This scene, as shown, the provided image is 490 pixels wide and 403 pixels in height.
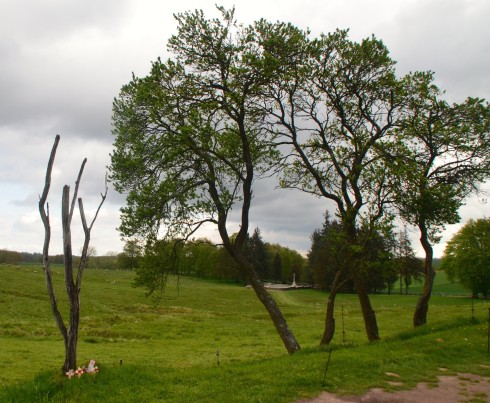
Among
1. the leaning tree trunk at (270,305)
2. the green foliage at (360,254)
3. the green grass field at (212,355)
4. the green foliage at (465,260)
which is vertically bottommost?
the green grass field at (212,355)

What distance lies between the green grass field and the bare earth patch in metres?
0.39

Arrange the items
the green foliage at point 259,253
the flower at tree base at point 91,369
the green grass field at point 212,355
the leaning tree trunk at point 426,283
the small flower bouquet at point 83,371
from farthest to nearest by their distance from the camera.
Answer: the green foliage at point 259,253 < the leaning tree trunk at point 426,283 < the flower at tree base at point 91,369 < the small flower bouquet at point 83,371 < the green grass field at point 212,355

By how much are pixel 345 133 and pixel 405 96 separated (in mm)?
3128

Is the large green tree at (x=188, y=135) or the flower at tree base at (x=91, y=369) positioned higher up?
the large green tree at (x=188, y=135)

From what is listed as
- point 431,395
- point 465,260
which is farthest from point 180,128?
point 465,260

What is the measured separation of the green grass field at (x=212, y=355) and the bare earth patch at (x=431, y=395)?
387mm

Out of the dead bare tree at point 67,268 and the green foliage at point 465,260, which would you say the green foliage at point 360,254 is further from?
the green foliage at point 465,260

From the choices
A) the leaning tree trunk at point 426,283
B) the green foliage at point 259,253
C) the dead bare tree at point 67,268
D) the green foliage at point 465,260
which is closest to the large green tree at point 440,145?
the leaning tree trunk at point 426,283

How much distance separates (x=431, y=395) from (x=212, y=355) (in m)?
17.2

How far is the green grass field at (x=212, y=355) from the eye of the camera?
390 inches

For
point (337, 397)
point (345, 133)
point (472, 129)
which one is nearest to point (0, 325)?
point (345, 133)

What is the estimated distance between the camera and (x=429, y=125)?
20.0m

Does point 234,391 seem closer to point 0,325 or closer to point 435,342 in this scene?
point 435,342

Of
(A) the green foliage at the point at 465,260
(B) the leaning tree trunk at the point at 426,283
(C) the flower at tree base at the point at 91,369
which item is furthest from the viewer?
(A) the green foliage at the point at 465,260
